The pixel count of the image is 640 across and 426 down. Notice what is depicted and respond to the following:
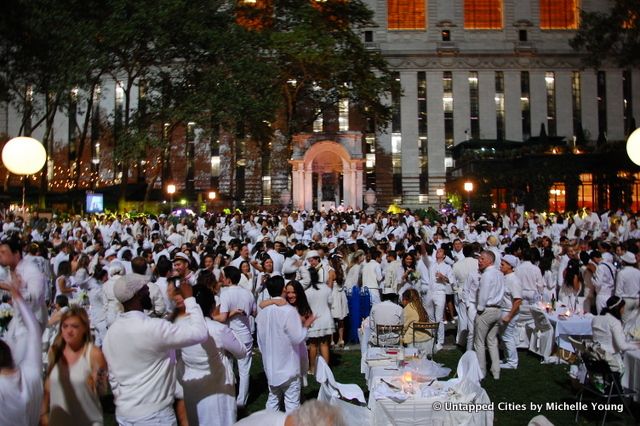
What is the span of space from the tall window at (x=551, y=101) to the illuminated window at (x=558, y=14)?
465 cm

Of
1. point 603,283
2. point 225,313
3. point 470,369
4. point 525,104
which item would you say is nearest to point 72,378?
A: point 225,313

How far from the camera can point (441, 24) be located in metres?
52.5

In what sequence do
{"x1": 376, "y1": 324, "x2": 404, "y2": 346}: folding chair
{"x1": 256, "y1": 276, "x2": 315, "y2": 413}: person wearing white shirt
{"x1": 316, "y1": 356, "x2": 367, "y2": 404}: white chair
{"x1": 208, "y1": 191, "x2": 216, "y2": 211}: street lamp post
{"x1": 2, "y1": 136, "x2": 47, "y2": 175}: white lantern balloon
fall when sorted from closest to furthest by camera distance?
{"x1": 316, "y1": 356, "x2": 367, "y2": 404}: white chair → {"x1": 256, "y1": 276, "x2": 315, "y2": 413}: person wearing white shirt → {"x1": 376, "y1": 324, "x2": 404, "y2": 346}: folding chair → {"x1": 2, "y1": 136, "x2": 47, "y2": 175}: white lantern balloon → {"x1": 208, "y1": 191, "x2": 216, "y2": 211}: street lamp post

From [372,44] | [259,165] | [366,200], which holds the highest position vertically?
[372,44]

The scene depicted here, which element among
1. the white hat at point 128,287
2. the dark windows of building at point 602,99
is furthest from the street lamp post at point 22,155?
the dark windows of building at point 602,99

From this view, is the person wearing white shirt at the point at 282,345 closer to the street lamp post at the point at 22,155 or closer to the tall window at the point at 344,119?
the street lamp post at the point at 22,155

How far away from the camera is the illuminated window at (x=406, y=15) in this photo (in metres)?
53.0

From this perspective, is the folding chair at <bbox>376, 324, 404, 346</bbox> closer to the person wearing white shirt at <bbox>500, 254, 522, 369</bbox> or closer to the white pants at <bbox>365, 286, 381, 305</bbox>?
the person wearing white shirt at <bbox>500, 254, 522, 369</bbox>

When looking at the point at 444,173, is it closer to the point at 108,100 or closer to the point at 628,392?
the point at 108,100

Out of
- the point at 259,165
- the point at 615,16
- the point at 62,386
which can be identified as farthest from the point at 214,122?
the point at 62,386

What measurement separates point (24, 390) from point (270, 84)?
3191cm

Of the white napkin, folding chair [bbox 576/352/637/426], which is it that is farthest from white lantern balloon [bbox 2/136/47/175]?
folding chair [bbox 576/352/637/426]

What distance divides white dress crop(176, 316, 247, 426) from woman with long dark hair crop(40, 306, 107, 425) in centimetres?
101

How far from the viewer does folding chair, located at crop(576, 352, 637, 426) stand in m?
6.94
